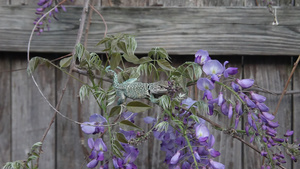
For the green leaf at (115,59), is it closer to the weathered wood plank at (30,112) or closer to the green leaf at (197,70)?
the green leaf at (197,70)

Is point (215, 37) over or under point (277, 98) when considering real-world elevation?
over

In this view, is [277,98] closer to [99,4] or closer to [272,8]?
[272,8]

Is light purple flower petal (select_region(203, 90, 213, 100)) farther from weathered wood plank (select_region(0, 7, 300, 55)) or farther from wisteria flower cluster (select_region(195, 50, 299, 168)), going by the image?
weathered wood plank (select_region(0, 7, 300, 55))

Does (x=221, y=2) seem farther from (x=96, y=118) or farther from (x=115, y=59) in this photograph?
(x=96, y=118)

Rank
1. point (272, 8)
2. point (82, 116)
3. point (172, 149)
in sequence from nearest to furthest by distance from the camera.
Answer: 1. point (172, 149)
2. point (272, 8)
3. point (82, 116)

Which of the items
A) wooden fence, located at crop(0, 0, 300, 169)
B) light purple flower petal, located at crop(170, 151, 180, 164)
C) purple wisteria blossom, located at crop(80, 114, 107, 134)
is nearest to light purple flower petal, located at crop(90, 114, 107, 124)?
purple wisteria blossom, located at crop(80, 114, 107, 134)

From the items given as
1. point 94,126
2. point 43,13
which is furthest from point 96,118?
point 43,13

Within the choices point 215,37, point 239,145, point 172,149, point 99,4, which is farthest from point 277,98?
point 99,4
